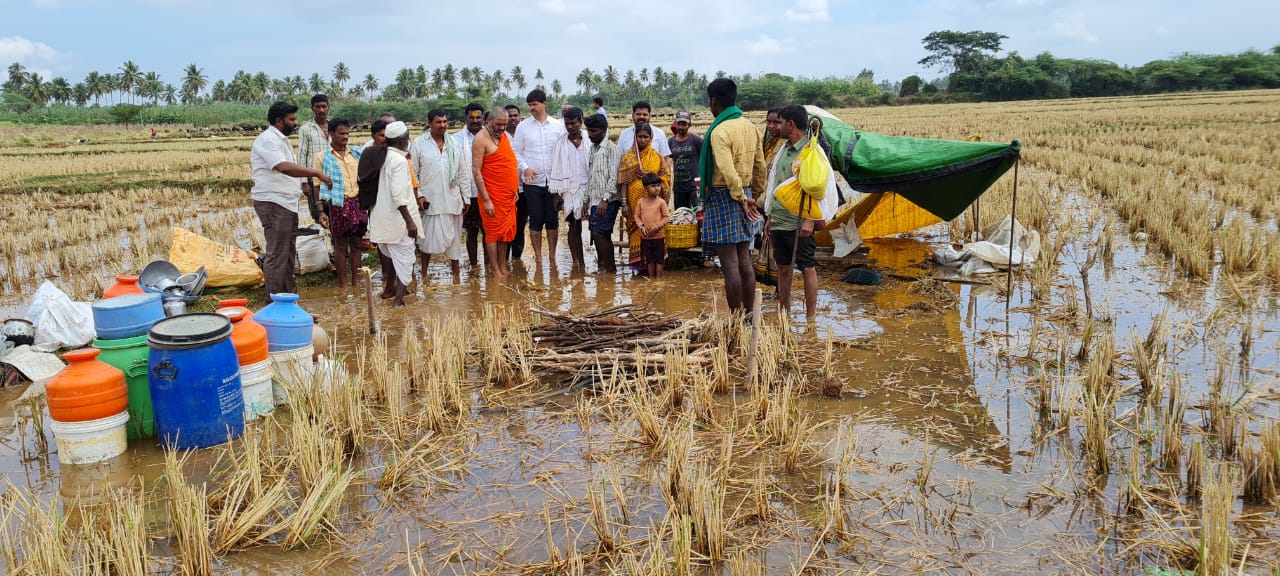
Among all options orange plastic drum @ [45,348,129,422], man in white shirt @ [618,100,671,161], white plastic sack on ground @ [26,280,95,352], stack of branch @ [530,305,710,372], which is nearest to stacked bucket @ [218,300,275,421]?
orange plastic drum @ [45,348,129,422]

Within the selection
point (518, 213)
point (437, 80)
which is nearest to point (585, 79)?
point (437, 80)

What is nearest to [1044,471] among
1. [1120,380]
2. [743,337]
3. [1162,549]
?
[1162,549]

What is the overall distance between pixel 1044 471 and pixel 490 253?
5810 millimetres

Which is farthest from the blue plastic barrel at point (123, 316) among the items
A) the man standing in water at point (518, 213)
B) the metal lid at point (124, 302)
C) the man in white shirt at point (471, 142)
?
the man standing in water at point (518, 213)

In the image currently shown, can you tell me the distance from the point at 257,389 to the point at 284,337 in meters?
0.39

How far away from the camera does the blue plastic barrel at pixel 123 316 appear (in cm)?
425

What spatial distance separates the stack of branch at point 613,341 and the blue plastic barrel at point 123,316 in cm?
218

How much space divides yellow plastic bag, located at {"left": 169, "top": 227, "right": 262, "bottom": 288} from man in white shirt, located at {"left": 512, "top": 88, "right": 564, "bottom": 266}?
276 centimetres

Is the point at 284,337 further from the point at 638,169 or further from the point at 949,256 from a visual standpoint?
the point at 949,256

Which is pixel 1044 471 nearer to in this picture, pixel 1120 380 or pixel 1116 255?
pixel 1120 380

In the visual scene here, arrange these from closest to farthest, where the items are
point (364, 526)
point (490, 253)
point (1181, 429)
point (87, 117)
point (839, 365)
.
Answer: point (364, 526), point (1181, 429), point (839, 365), point (490, 253), point (87, 117)

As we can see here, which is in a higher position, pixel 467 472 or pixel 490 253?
pixel 490 253

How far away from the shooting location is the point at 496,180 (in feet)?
25.8

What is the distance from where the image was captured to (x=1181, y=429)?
3838mm
